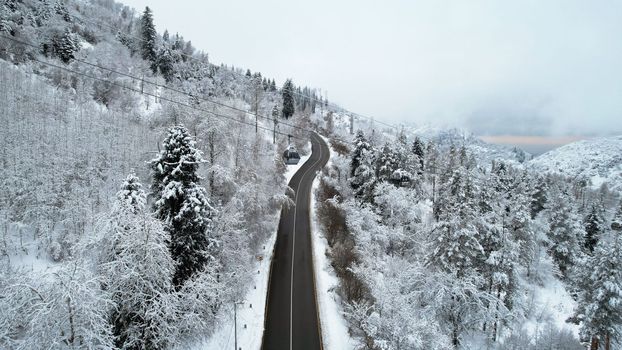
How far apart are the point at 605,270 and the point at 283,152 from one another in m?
51.5

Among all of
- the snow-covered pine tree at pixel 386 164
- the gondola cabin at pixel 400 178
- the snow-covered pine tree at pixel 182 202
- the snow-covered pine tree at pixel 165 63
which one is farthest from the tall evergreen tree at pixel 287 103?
the snow-covered pine tree at pixel 182 202

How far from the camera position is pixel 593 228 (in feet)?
193

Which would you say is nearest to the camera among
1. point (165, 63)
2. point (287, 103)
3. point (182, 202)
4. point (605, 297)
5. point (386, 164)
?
point (182, 202)

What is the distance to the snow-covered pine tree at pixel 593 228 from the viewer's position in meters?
57.9

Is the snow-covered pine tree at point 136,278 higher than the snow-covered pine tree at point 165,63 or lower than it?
lower

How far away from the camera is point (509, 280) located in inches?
1194

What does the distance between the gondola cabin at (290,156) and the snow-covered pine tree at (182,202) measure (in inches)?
1822

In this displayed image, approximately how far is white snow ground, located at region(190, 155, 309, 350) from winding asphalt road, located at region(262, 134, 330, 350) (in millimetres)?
568

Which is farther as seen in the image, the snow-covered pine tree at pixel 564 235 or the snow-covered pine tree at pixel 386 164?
the snow-covered pine tree at pixel 564 235

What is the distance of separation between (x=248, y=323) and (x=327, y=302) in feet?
24.7

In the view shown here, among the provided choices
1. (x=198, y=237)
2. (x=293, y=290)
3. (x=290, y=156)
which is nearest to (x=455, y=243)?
(x=293, y=290)

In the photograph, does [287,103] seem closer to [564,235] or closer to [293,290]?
[564,235]

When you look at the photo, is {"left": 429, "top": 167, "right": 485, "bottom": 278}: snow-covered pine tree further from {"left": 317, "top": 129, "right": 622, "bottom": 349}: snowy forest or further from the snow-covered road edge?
the snow-covered road edge

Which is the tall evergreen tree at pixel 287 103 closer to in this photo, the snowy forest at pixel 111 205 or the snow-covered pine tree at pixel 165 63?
the snow-covered pine tree at pixel 165 63
